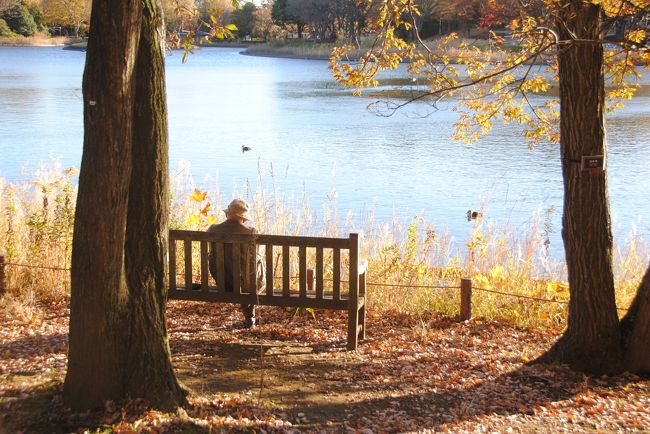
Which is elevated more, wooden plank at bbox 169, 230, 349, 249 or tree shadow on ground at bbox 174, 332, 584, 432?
wooden plank at bbox 169, 230, 349, 249

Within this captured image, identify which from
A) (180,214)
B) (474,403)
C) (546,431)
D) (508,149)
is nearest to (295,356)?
(474,403)

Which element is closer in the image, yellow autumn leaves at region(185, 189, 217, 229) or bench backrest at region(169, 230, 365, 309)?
bench backrest at region(169, 230, 365, 309)

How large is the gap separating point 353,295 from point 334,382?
873 millimetres

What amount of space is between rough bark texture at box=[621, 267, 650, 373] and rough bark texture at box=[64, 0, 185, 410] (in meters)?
3.26

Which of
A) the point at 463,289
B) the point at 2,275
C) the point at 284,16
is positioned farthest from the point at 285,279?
the point at 284,16

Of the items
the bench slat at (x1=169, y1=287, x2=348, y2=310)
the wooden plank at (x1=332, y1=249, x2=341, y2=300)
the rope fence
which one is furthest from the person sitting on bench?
the rope fence

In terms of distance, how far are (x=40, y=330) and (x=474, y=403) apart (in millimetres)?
3618

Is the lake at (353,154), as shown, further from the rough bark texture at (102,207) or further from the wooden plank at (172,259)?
the rough bark texture at (102,207)

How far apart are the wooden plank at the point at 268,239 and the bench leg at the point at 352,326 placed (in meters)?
0.54

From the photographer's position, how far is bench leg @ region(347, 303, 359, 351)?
20.1ft

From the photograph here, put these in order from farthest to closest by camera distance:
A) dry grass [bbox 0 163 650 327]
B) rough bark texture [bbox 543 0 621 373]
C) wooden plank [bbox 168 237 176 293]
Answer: dry grass [bbox 0 163 650 327] < wooden plank [bbox 168 237 176 293] < rough bark texture [bbox 543 0 621 373]

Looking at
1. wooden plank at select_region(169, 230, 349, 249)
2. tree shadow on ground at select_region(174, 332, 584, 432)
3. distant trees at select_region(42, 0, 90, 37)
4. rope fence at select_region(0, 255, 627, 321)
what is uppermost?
distant trees at select_region(42, 0, 90, 37)

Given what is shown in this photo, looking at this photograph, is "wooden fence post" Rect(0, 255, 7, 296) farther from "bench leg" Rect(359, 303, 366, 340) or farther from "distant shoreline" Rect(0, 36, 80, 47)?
"distant shoreline" Rect(0, 36, 80, 47)

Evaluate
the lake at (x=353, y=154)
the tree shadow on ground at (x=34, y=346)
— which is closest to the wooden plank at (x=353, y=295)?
the tree shadow on ground at (x=34, y=346)
